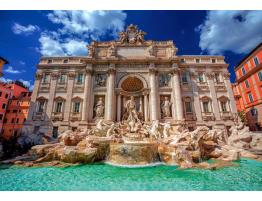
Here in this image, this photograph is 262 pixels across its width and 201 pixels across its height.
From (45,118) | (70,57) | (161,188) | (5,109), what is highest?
(70,57)

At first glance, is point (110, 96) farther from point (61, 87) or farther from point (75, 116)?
point (61, 87)

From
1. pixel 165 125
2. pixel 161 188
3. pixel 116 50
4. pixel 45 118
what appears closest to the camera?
pixel 161 188

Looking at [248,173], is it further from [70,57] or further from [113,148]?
[70,57]

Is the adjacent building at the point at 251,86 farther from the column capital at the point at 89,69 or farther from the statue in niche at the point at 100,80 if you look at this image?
the column capital at the point at 89,69

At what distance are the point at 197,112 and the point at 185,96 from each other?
94.5 inches

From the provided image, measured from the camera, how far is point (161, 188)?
14.9ft

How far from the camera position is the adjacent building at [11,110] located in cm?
2220

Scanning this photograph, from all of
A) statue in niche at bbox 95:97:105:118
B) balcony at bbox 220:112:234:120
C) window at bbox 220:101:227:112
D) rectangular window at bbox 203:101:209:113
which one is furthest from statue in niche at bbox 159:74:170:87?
statue in niche at bbox 95:97:105:118

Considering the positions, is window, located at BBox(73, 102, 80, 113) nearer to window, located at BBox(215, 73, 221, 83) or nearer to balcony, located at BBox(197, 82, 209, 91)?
balcony, located at BBox(197, 82, 209, 91)

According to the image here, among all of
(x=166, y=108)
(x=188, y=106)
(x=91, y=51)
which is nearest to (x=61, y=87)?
(x=91, y=51)

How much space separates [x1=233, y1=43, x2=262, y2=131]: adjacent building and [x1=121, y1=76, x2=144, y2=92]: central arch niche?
15.2m

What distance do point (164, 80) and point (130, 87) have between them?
4.55m

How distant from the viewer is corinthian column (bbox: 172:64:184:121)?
49.5 feet

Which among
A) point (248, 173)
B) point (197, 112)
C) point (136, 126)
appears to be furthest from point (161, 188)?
point (197, 112)
